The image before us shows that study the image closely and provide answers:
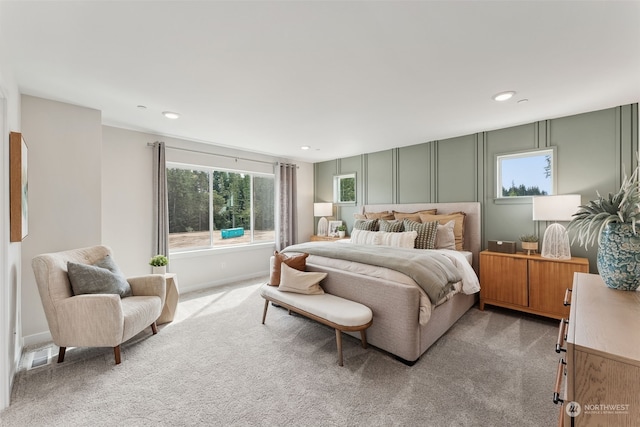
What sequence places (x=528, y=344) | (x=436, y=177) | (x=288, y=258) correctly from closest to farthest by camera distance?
(x=528, y=344), (x=288, y=258), (x=436, y=177)

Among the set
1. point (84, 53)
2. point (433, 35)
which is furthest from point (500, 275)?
point (84, 53)

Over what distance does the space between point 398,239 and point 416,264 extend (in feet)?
3.86

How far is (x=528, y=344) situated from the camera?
99.5 inches

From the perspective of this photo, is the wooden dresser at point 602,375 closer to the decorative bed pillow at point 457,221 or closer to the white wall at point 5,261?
the decorative bed pillow at point 457,221

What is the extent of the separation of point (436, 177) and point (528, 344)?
2487 millimetres

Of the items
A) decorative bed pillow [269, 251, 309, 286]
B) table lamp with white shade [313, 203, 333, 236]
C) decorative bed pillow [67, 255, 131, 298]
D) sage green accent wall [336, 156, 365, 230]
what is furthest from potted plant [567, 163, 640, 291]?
table lamp with white shade [313, 203, 333, 236]

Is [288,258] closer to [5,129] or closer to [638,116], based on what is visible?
[5,129]

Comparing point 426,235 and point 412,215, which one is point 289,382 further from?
point 412,215

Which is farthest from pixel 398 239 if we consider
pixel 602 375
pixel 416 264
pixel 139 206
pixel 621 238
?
pixel 139 206

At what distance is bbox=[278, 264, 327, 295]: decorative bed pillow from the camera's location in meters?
2.75

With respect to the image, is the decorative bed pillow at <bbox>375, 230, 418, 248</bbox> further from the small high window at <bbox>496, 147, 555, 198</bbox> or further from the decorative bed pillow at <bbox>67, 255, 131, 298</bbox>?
the decorative bed pillow at <bbox>67, 255, 131, 298</bbox>

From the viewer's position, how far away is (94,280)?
7.59ft

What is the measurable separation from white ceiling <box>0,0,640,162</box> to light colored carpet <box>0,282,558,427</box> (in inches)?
93.0

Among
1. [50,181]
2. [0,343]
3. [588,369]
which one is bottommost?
[0,343]
